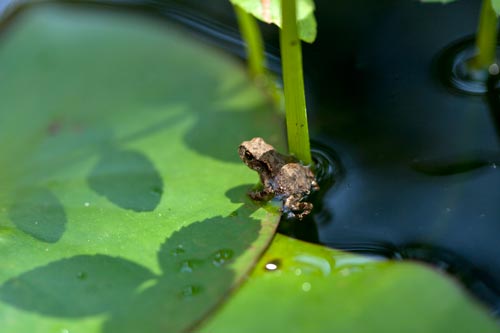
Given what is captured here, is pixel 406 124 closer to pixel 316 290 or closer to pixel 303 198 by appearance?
pixel 303 198

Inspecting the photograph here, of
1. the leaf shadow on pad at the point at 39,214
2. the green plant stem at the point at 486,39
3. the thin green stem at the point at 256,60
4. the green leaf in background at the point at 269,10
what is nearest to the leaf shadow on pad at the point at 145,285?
the leaf shadow on pad at the point at 39,214

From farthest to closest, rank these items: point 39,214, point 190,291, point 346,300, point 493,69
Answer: point 493,69 → point 39,214 → point 190,291 → point 346,300

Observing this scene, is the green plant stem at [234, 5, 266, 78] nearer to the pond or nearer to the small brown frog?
the pond

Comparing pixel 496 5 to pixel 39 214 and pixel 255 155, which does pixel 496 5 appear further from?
pixel 39 214

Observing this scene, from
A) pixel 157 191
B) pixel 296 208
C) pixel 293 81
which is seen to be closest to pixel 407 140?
pixel 296 208

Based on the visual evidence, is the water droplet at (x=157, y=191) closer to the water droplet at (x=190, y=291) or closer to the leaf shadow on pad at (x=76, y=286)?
the leaf shadow on pad at (x=76, y=286)

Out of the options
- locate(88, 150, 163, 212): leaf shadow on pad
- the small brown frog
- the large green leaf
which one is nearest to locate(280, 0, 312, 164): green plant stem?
the small brown frog

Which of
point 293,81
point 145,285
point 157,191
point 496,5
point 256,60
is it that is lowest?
point 145,285
